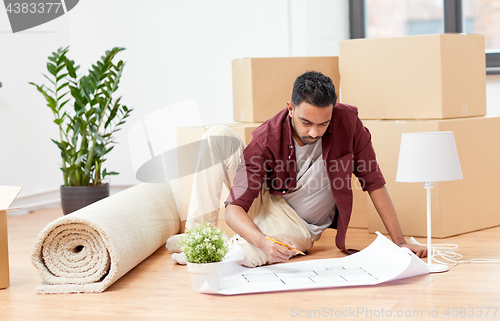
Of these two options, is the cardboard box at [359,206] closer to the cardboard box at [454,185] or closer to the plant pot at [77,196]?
the cardboard box at [454,185]

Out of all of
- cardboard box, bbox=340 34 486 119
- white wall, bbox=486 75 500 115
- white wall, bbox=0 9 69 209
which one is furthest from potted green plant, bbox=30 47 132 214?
white wall, bbox=486 75 500 115

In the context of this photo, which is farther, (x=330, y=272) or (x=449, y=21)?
(x=449, y=21)

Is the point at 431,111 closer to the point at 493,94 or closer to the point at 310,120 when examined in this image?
the point at 310,120

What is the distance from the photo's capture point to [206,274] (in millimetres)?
1604

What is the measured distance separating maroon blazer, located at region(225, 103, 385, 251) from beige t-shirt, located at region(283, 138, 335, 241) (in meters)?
0.05

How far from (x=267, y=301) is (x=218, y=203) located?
0.51 m

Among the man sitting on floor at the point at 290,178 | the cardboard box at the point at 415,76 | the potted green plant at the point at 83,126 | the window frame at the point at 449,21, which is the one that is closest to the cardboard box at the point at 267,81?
the cardboard box at the point at 415,76

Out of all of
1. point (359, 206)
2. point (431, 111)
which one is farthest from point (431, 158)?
point (359, 206)

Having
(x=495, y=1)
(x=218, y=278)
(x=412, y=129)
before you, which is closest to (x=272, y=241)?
(x=218, y=278)

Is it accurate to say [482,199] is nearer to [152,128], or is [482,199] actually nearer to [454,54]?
[454,54]

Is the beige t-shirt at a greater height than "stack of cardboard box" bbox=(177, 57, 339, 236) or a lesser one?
lesser

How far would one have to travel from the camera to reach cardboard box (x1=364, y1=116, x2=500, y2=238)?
2.29 m

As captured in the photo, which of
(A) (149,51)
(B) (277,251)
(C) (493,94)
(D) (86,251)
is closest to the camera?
(B) (277,251)

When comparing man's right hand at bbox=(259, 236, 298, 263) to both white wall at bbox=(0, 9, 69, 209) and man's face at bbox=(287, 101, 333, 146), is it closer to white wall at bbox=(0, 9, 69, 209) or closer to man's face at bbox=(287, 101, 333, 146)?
man's face at bbox=(287, 101, 333, 146)
